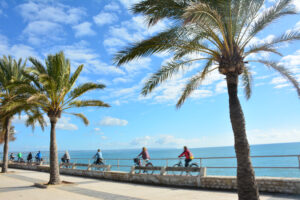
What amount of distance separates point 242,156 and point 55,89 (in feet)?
33.2

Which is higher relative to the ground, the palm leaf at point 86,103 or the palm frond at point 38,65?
the palm frond at point 38,65

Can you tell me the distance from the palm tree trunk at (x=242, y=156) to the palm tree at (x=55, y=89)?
908 centimetres

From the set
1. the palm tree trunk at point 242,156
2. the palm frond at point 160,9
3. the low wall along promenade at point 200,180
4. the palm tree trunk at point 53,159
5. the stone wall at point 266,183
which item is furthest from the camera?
the palm tree trunk at point 53,159

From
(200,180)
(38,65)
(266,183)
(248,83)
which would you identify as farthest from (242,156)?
(38,65)

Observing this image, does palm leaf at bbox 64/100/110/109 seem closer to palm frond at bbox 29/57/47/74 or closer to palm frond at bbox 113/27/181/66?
palm frond at bbox 29/57/47/74

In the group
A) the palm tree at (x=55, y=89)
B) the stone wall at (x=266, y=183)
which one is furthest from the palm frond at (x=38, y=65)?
the stone wall at (x=266, y=183)

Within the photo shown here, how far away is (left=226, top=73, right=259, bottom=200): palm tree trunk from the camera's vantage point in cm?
676

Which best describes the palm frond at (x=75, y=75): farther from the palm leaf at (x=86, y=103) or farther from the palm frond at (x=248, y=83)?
the palm frond at (x=248, y=83)

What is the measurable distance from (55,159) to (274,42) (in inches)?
462

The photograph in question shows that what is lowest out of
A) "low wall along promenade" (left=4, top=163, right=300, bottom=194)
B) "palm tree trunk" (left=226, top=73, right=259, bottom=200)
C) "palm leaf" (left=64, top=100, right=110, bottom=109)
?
"low wall along promenade" (left=4, top=163, right=300, bottom=194)

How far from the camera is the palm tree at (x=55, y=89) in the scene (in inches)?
520

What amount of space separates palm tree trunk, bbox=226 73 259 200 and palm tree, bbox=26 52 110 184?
908 cm

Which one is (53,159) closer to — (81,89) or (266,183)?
(81,89)

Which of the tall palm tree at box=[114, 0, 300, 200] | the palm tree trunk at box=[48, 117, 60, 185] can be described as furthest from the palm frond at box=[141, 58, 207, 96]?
the palm tree trunk at box=[48, 117, 60, 185]
